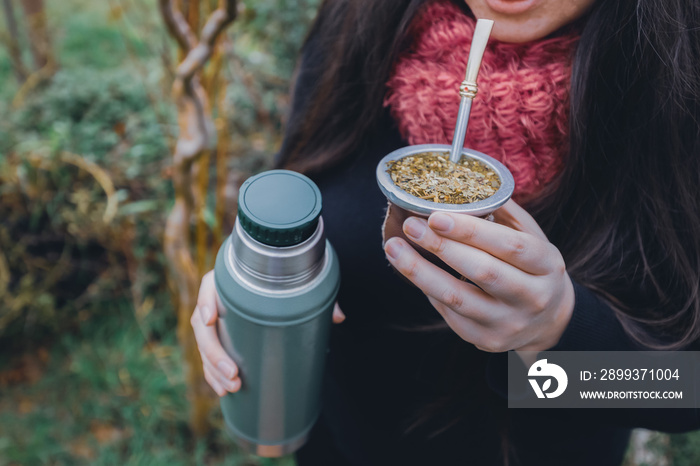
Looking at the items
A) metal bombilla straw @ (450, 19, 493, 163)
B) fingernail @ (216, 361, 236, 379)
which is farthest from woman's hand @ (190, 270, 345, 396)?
metal bombilla straw @ (450, 19, 493, 163)

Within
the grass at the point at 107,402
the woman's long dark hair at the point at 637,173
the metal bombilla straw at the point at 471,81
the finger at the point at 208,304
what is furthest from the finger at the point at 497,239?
the grass at the point at 107,402

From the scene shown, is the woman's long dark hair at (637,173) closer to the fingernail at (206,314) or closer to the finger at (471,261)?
the finger at (471,261)

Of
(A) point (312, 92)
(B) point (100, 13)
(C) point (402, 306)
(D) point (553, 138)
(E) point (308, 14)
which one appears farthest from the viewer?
(B) point (100, 13)

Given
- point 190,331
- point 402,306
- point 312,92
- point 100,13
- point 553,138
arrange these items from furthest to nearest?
point 100,13 → point 190,331 → point 312,92 → point 402,306 → point 553,138

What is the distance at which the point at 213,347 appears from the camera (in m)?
0.82

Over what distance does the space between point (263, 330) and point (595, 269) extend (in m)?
0.51

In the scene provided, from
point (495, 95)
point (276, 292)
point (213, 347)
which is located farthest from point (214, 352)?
point (495, 95)

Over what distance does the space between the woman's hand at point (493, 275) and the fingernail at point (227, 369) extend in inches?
12.7

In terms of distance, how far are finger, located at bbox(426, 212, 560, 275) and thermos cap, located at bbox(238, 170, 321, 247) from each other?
176mm

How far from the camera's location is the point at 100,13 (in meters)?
3.89

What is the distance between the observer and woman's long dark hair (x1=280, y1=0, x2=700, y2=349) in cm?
75

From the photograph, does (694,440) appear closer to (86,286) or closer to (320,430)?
(320,430)

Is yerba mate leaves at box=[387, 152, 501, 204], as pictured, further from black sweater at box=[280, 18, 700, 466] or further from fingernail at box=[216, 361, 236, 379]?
fingernail at box=[216, 361, 236, 379]

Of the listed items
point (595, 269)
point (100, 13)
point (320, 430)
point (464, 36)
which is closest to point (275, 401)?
point (320, 430)
